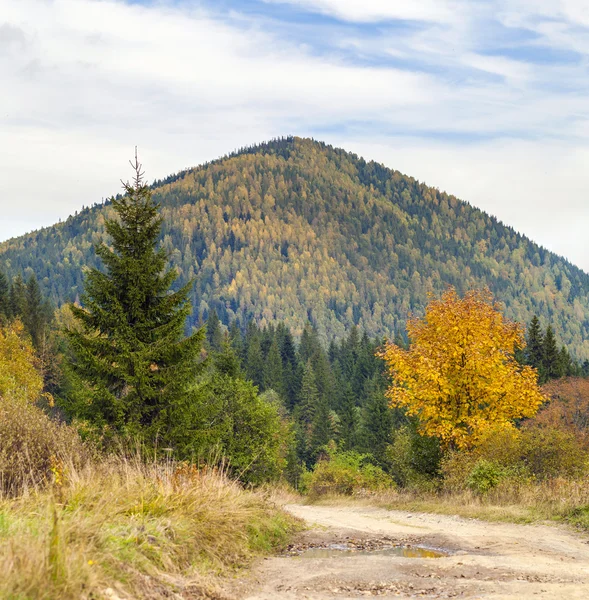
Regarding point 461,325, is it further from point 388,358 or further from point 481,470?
point 481,470

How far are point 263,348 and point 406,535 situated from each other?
133 metres

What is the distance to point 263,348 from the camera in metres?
145

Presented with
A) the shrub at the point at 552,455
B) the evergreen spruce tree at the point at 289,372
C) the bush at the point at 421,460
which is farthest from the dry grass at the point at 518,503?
the evergreen spruce tree at the point at 289,372

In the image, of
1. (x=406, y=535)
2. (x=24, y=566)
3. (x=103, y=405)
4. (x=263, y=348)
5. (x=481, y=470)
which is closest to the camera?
(x=24, y=566)

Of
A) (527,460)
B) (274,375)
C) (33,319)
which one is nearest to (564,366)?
(274,375)

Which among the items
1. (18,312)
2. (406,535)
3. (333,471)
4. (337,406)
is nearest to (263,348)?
(337,406)

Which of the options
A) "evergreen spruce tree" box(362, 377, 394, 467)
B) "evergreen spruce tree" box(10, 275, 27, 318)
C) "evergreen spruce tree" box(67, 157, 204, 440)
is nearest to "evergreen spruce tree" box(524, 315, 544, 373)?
"evergreen spruce tree" box(362, 377, 394, 467)

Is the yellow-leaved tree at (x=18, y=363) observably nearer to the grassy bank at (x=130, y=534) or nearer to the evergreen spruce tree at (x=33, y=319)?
the evergreen spruce tree at (x=33, y=319)

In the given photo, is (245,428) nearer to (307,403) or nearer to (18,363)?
(18,363)

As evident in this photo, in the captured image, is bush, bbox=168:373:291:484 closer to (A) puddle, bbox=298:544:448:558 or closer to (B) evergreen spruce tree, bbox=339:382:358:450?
(A) puddle, bbox=298:544:448:558

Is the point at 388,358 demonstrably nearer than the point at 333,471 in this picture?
Yes

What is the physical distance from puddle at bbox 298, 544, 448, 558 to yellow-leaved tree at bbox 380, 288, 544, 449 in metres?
12.0

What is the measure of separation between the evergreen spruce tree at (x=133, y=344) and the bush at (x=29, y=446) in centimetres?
831

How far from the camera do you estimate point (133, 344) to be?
68.8 feet
